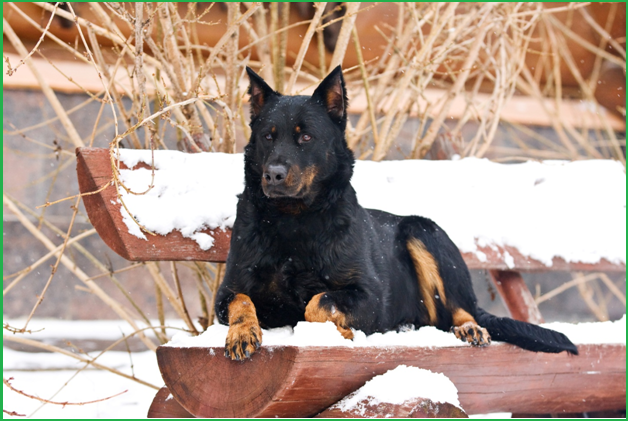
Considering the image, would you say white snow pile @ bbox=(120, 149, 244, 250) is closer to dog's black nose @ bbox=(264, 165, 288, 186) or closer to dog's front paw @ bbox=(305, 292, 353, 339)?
dog's black nose @ bbox=(264, 165, 288, 186)

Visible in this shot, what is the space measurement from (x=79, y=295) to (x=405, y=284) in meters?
4.12

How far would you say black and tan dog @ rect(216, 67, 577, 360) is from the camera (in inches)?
98.0

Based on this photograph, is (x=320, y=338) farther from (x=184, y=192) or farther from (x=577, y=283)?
(x=577, y=283)

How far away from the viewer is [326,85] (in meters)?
2.74

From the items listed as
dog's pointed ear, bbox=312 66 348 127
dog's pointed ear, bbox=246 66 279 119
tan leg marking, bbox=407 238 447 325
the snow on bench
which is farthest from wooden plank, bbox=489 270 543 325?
dog's pointed ear, bbox=246 66 279 119

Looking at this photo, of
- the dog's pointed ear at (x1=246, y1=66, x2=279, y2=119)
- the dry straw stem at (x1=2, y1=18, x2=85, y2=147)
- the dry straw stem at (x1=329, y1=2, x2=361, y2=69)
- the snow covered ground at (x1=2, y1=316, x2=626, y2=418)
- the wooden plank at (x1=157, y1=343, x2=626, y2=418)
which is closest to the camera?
the wooden plank at (x1=157, y1=343, x2=626, y2=418)

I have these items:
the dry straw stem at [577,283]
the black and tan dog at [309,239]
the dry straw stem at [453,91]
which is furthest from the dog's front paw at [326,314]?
the dry straw stem at [577,283]

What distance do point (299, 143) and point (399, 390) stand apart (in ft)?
3.68

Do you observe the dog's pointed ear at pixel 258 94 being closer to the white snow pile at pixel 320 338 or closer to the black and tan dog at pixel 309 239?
the black and tan dog at pixel 309 239

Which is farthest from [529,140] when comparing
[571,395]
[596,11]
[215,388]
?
[215,388]

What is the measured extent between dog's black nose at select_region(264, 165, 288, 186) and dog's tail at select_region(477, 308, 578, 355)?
1257mm

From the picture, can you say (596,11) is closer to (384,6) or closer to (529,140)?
(529,140)

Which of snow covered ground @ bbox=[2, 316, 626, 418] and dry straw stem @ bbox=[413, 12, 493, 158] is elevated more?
dry straw stem @ bbox=[413, 12, 493, 158]

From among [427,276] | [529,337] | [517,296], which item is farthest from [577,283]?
[529,337]
